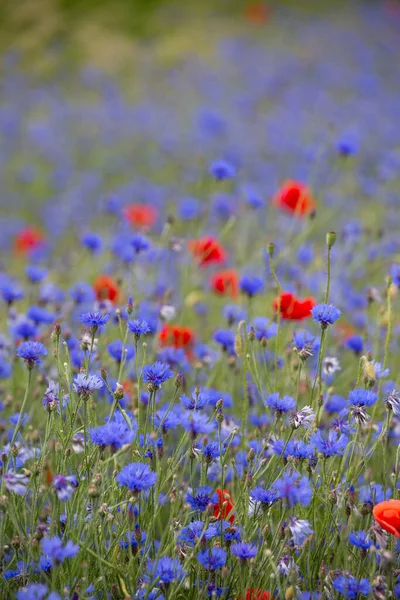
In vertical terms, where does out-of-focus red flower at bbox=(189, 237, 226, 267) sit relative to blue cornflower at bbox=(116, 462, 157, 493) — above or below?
below

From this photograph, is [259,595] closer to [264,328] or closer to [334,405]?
[334,405]

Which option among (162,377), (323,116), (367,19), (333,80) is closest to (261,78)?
(333,80)

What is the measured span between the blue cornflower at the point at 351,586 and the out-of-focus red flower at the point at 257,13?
35.1 ft

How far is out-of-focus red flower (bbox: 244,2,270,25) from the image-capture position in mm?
10977

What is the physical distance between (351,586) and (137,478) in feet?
1.44

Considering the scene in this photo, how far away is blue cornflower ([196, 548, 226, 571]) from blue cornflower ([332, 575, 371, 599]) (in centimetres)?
21

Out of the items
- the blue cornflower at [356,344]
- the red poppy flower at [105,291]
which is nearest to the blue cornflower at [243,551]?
the blue cornflower at [356,344]

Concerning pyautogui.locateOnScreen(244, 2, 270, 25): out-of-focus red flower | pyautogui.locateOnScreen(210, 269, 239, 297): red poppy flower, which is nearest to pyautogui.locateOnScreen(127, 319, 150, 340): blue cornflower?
pyautogui.locateOnScreen(210, 269, 239, 297): red poppy flower

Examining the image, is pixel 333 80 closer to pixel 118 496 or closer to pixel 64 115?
pixel 64 115

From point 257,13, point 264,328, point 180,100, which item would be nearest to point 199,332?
point 264,328

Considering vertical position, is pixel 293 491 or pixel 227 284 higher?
pixel 293 491

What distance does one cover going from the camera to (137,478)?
127 cm

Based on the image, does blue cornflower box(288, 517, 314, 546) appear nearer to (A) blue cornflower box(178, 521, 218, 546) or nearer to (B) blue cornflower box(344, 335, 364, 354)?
(A) blue cornflower box(178, 521, 218, 546)

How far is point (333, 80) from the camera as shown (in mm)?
8164
